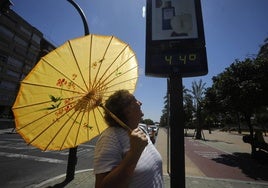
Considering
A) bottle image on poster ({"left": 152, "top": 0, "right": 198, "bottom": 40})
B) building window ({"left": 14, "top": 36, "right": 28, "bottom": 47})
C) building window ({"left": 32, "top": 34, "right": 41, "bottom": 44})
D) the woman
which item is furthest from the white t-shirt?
building window ({"left": 32, "top": 34, "right": 41, "bottom": 44})

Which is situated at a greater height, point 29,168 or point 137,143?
point 137,143

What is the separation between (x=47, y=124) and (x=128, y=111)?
0.83 metres

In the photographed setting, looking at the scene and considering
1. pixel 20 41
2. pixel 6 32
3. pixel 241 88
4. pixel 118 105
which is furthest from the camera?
pixel 20 41

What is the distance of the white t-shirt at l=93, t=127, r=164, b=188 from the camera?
1.30 m

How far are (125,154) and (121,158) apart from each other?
0.15ft

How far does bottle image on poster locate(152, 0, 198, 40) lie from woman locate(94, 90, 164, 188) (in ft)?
5.95

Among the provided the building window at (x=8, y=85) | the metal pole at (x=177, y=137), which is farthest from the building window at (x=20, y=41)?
the metal pole at (x=177, y=137)

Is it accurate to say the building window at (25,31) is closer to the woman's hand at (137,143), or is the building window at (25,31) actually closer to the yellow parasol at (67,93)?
the yellow parasol at (67,93)

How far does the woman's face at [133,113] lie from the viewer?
68.9 inches

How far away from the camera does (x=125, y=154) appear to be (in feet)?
Answer: 4.52

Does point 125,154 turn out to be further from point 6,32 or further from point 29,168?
point 6,32

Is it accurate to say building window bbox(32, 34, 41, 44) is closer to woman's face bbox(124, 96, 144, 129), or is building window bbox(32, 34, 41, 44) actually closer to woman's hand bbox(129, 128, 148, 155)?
woman's face bbox(124, 96, 144, 129)

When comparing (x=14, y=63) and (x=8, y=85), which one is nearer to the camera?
(x=8, y=85)

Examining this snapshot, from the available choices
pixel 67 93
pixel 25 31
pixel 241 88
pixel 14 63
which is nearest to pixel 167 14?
pixel 67 93
